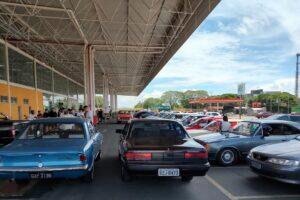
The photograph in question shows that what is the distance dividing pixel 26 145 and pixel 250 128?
6.21m

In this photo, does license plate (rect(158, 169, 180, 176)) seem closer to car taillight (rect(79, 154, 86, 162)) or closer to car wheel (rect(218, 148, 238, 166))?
car taillight (rect(79, 154, 86, 162))

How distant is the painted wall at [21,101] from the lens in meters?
25.0

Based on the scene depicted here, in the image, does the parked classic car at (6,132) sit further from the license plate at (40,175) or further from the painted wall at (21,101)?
the painted wall at (21,101)

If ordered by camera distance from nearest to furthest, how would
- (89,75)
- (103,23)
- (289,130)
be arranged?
1. (289,130)
2. (103,23)
3. (89,75)

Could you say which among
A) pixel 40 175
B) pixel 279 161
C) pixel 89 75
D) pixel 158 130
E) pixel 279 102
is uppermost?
pixel 89 75

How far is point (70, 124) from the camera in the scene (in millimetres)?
6965

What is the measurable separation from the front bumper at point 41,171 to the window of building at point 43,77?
31656mm

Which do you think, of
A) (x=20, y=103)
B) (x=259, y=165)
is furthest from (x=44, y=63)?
(x=259, y=165)

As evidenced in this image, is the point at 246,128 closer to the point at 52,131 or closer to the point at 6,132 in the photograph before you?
the point at 52,131

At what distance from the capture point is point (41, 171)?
525 centimetres

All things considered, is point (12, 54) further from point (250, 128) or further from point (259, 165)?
point (259, 165)

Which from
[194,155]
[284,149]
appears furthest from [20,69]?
[284,149]

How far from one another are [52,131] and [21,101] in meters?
25.3

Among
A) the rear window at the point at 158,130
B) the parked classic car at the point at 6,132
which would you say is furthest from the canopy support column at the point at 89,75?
the rear window at the point at 158,130
